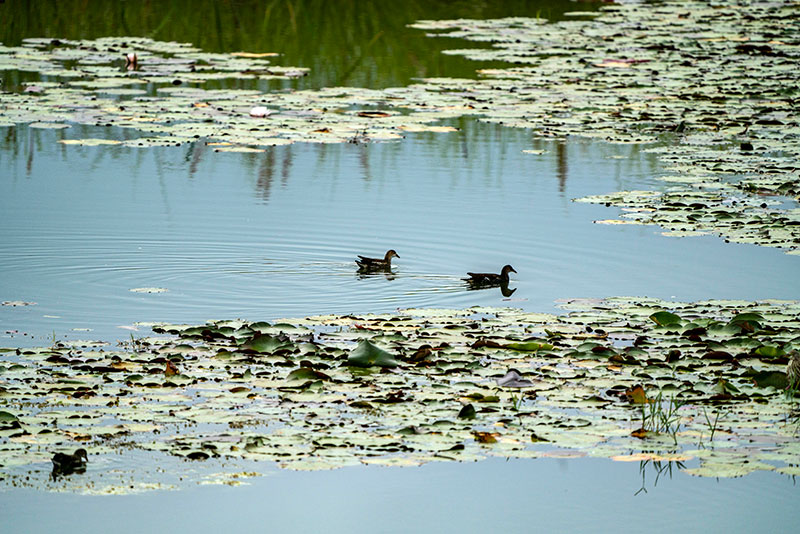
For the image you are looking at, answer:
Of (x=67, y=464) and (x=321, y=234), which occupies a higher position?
(x=321, y=234)

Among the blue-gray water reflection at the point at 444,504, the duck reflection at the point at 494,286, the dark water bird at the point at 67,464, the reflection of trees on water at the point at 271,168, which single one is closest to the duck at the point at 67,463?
the dark water bird at the point at 67,464

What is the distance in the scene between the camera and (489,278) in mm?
7465

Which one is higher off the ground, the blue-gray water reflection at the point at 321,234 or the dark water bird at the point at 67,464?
the blue-gray water reflection at the point at 321,234

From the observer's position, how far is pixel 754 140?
37.9 ft

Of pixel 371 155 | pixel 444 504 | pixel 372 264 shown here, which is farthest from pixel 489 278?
pixel 371 155

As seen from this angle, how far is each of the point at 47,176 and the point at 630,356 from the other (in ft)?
19.7

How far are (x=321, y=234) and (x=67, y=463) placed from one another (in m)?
4.42

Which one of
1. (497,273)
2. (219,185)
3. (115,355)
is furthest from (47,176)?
(115,355)

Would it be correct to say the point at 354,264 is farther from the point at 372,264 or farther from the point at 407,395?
the point at 407,395

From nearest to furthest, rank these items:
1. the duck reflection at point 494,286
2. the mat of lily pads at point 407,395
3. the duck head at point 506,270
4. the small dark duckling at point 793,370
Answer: the mat of lily pads at point 407,395 → the small dark duckling at point 793,370 → the duck reflection at point 494,286 → the duck head at point 506,270

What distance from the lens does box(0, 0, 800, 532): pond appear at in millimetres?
4363

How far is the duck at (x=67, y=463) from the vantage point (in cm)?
441

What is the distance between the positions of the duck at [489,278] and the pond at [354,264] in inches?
2.8

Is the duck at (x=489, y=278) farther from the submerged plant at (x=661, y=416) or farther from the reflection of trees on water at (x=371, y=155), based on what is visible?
the reflection of trees on water at (x=371, y=155)
